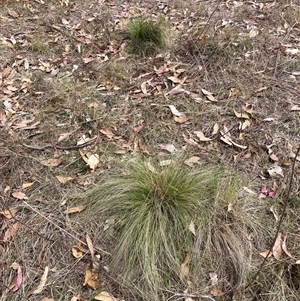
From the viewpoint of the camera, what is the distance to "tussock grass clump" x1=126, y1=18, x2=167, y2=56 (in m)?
3.44

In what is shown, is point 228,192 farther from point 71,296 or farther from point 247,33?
point 247,33

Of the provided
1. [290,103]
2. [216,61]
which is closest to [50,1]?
[216,61]

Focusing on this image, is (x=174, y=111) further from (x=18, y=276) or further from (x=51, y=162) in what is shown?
(x=18, y=276)

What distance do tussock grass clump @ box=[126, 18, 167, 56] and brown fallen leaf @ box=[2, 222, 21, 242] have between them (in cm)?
→ 187

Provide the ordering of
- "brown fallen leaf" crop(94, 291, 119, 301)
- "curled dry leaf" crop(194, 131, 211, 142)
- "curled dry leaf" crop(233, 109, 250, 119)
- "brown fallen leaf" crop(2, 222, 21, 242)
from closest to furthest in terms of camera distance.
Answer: "brown fallen leaf" crop(94, 291, 119, 301) < "brown fallen leaf" crop(2, 222, 21, 242) < "curled dry leaf" crop(194, 131, 211, 142) < "curled dry leaf" crop(233, 109, 250, 119)

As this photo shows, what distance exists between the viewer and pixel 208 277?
199cm

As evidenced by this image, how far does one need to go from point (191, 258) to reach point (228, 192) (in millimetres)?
419

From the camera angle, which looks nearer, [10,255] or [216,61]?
[10,255]

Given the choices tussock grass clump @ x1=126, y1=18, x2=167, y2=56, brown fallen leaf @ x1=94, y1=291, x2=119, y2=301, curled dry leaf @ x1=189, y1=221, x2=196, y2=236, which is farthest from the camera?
tussock grass clump @ x1=126, y1=18, x2=167, y2=56

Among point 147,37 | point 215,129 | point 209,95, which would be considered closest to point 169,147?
point 215,129

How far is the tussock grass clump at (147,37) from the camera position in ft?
11.3

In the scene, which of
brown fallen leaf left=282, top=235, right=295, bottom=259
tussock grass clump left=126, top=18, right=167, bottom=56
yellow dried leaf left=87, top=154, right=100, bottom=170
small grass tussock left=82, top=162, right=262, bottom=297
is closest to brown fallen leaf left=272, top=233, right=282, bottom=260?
brown fallen leaf left=282, top=235, right=295, bottom=259

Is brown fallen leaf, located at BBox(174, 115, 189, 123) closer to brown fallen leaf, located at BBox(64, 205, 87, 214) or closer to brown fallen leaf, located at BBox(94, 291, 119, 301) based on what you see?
brown fallen leaf, located at BBox(64, 205, 87, 214)

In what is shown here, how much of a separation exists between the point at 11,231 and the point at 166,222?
847mm
